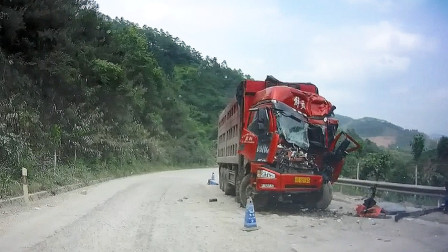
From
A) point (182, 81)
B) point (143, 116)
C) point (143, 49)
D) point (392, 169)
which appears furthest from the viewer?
point (182, 81)

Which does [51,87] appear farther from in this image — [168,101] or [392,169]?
[168,101]

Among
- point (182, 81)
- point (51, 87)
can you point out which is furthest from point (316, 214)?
point (182, 81)

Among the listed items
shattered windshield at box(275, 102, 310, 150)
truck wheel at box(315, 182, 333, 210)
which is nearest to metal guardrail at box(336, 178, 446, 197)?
truck wheel at box(315, 182, 333, 210)

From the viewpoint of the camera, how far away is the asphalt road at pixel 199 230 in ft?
25.2

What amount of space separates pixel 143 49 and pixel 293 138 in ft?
111

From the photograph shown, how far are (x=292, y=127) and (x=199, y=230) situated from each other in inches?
161

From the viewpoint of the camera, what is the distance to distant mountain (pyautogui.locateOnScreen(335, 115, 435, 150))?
2015 centimetres

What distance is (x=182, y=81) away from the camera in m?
70.9

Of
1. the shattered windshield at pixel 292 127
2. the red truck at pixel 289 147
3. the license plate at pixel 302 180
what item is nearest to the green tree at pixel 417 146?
the red truck at pixel 289 147

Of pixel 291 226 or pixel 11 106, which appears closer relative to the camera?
pixel 291 226

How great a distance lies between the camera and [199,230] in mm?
9391

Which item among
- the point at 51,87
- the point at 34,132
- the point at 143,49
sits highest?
the point at 143,49

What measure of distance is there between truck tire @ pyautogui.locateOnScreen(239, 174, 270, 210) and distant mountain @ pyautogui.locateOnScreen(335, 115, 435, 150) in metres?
5.61

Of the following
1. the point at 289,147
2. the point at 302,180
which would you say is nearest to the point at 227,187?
the point at 289,147
